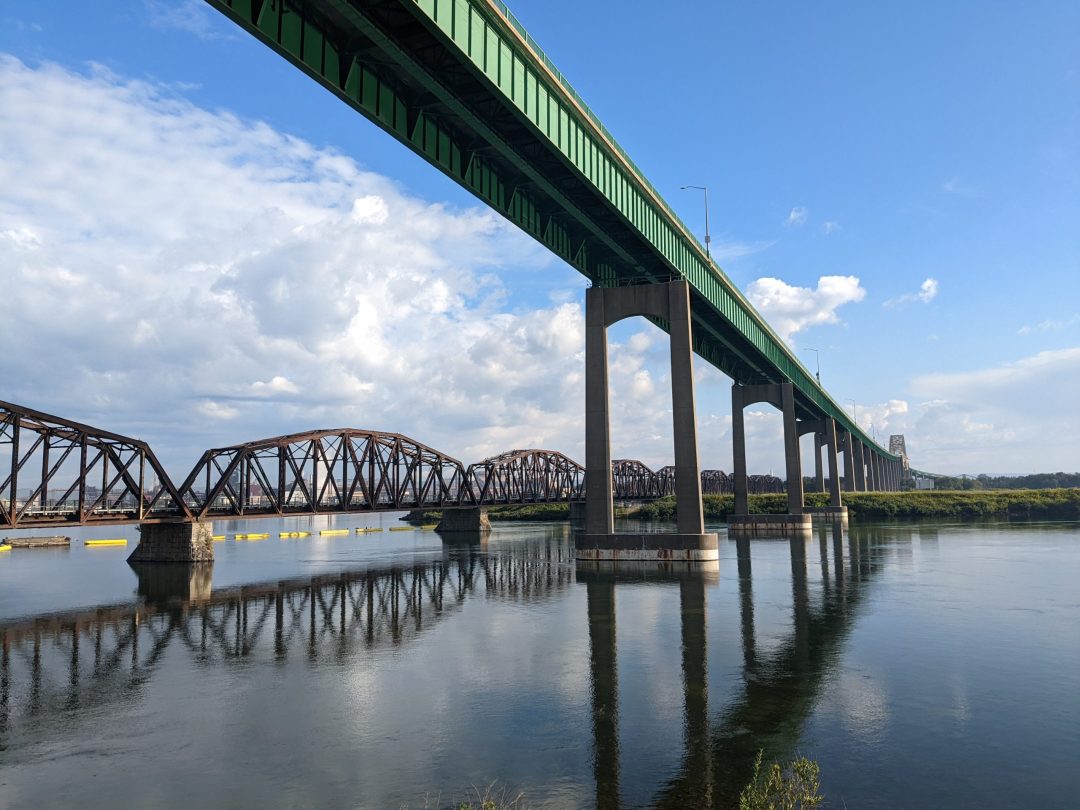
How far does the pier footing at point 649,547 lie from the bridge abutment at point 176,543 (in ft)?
111

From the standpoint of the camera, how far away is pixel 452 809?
1300cm

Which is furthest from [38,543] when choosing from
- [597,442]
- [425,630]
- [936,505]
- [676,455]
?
[936,505]

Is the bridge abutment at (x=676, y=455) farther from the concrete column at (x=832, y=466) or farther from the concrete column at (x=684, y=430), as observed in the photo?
the concrete column at (x=832, y=466)

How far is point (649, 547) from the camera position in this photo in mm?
55375

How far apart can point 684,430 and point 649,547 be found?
9.22 metres

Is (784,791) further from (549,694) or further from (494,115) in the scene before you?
(494,115)

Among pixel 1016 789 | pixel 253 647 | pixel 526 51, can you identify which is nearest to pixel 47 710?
pixel 253 647

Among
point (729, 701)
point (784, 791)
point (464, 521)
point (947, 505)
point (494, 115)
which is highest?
point (494, 115)

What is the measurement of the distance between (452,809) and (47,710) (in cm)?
1425

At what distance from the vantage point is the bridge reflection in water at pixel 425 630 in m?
16.9

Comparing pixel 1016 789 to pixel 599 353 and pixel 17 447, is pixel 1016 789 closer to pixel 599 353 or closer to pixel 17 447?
pixel 599 353

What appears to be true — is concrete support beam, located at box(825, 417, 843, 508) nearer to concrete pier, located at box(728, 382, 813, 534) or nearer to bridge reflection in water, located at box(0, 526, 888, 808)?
concrete pier, located at box(728, 382, 813, 534)

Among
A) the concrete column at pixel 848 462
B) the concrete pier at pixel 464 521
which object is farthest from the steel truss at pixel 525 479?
the concrete column at pixel 848 462

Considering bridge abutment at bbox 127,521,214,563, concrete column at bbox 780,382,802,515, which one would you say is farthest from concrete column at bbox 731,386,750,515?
bridge abutment at bbox 127,521,214,563
